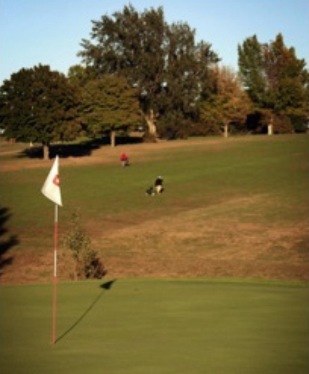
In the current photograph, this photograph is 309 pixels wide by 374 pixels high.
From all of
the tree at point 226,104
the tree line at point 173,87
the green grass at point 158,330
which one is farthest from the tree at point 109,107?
the green grass at point 158,330

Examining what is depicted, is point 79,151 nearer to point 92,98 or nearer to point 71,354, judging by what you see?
point 92,98

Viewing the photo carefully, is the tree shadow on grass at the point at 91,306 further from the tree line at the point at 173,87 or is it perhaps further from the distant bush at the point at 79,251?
the tree line at the point at 173,87

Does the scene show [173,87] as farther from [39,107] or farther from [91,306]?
[91,306]

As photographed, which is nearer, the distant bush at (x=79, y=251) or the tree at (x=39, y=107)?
the distant bush at (x=79, y=251)

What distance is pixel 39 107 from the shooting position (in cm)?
8619

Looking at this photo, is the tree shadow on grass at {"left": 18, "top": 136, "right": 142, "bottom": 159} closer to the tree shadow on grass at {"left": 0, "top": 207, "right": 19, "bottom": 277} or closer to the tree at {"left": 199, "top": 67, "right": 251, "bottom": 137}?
the tree at {"left": 199, "top": 67, "right": 251, "bottom": 137}

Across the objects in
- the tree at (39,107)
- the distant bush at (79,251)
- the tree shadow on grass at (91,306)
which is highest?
the tree at (39,107)

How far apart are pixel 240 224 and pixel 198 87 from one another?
81320mm

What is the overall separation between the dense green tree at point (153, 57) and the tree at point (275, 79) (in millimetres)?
15961

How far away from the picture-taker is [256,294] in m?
14.8

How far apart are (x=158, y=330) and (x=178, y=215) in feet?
106

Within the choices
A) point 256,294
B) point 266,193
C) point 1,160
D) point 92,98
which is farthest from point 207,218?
point 92,98

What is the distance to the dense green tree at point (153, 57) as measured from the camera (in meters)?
115

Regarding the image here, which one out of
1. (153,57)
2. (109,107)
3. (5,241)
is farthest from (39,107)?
(5,241)
